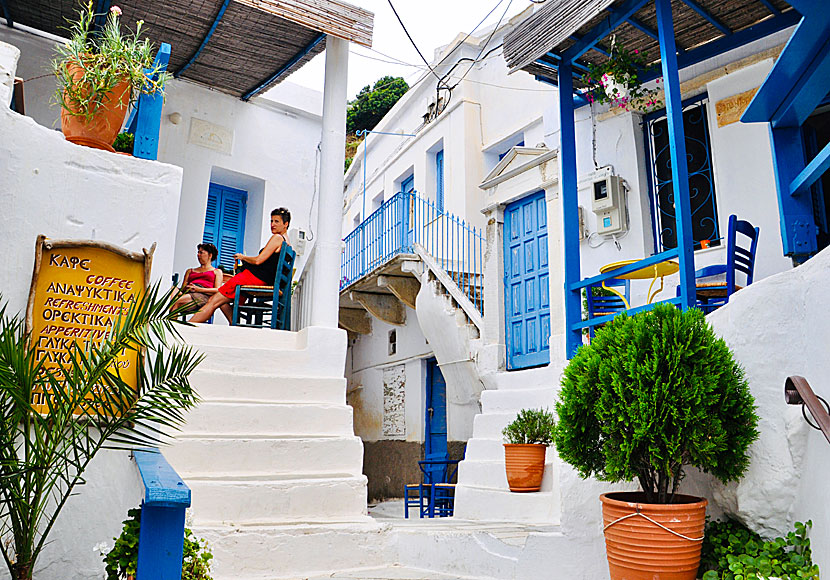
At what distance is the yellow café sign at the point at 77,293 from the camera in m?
3.74

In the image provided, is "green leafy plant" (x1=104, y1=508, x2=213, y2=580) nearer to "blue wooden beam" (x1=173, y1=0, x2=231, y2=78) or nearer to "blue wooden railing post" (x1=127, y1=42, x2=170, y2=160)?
"blue wooden railing post" (x1=127, y1=42, x2=170, y2=160)

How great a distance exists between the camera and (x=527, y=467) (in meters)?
5.47

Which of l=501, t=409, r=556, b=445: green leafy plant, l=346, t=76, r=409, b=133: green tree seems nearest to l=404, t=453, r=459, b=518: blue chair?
l=501, t=409, r=556, b=445: green leafy plant

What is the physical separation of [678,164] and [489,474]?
10.4 feet

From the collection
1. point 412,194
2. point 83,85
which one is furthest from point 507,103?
point 83,85

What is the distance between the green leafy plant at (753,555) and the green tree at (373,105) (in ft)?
65.0

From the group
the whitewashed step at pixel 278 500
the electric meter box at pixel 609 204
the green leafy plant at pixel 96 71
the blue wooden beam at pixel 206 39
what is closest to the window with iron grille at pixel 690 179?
the electric meter box at pixel 609 204

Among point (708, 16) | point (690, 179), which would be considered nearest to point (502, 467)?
point (690, 179)

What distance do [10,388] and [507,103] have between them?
1004cm

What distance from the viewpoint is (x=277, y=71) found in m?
7.47

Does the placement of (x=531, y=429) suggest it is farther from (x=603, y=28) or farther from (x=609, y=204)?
(x=603, y=28)

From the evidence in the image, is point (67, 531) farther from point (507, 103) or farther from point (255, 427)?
point (507, 103)

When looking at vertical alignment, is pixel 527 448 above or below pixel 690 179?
below

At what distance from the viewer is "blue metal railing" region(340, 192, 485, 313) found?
948cm
